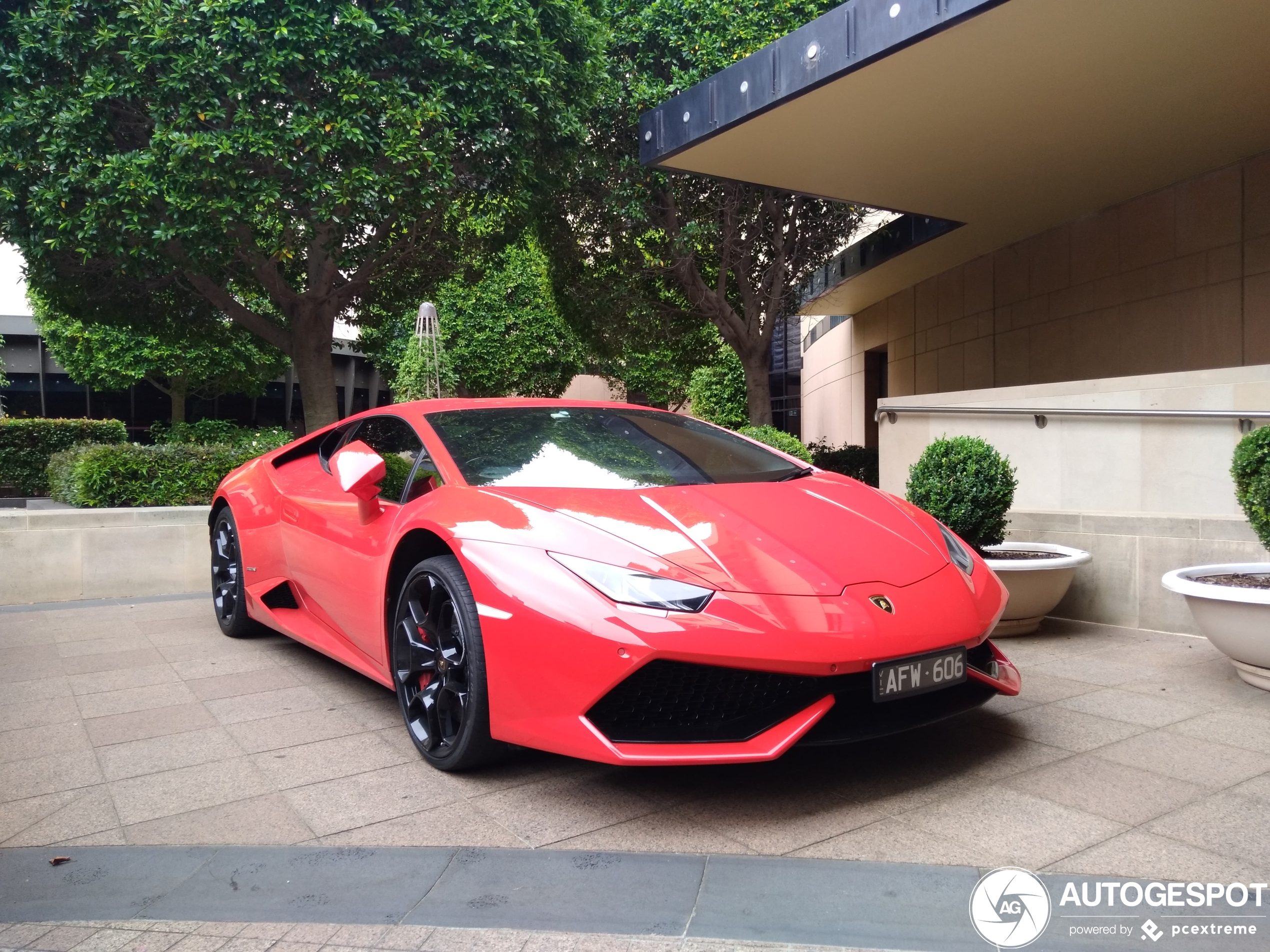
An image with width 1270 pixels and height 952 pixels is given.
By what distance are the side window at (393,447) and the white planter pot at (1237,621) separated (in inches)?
124

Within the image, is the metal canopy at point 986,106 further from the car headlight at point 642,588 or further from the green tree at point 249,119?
the car headlight at point 642,588

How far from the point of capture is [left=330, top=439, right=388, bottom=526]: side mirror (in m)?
3.60

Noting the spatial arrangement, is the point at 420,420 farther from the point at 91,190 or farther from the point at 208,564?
the point at 91,190

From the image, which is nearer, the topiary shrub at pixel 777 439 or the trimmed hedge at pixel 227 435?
the trimmed hedge at pixel 227 435

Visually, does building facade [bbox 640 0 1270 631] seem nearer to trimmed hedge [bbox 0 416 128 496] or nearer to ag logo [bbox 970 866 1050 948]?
ag logo [bbox 970 866 1050 948]

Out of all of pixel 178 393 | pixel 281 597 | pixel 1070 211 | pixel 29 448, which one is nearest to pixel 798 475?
pixel 281 597

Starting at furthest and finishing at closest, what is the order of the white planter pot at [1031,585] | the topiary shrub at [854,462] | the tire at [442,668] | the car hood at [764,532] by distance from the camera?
the topiary shrub at [854,462]
the white planter pot at [1031,585]
the tire at [442,668]
the car hood at [764,532]

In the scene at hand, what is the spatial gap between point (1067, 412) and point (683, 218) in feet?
31.1

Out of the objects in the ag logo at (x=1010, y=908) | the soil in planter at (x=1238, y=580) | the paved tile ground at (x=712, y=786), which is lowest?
the paved tile ground at (x=712, y=786)

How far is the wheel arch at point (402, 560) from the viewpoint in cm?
337

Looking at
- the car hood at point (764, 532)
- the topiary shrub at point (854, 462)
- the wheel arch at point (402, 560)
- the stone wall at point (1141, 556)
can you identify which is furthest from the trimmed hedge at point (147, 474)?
the topiary shrub at point (854, 462)

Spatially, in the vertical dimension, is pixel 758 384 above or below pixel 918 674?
above

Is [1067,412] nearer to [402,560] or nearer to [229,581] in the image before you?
[402,560]

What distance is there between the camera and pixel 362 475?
3.60 meters
